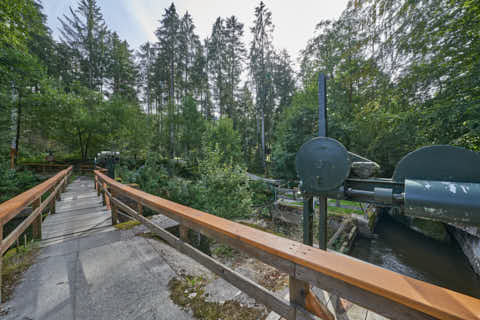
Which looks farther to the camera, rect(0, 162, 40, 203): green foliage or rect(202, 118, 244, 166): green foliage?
rect(202, 118, 244, 166): green foliage

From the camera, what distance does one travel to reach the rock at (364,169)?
1.65 meters

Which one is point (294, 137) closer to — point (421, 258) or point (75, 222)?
point (421, 258)

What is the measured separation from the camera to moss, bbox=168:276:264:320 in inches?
59.7

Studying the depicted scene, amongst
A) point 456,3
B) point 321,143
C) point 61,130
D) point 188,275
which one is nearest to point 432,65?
point 456,3

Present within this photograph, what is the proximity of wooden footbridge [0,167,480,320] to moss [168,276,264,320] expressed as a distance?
0.09 meters

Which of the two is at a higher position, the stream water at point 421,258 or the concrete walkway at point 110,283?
the concrete walkway at point 110,283

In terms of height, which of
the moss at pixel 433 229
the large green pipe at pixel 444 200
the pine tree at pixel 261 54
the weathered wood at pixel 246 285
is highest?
the pine tree at pixel 261 54

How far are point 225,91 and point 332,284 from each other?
2504 centimetres

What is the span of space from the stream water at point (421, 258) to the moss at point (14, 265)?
337 inches

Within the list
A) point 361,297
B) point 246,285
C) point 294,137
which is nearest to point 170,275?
point 246,285

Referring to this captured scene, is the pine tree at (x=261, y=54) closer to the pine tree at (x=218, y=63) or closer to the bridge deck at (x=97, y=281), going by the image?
the pine tree at (x=218, y=63)

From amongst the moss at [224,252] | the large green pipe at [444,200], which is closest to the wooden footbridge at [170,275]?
the large green pipe at [444,200]

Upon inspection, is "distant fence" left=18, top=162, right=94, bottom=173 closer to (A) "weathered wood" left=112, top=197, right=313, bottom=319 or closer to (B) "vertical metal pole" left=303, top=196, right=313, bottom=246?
(A) "weathered wood" left=112, top=197, right=313, bottom=319

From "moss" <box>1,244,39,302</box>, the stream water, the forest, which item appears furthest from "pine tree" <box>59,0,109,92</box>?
the stream water
